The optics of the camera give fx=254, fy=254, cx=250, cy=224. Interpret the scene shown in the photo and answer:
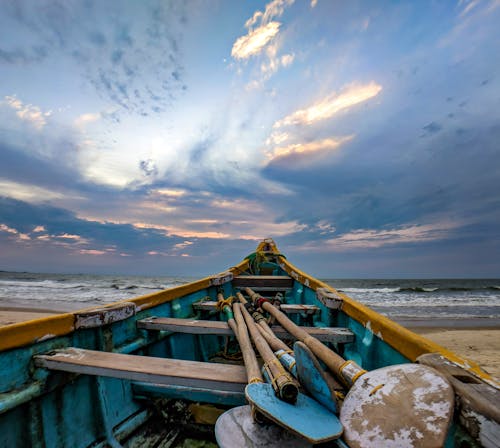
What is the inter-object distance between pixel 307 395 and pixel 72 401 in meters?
1.85

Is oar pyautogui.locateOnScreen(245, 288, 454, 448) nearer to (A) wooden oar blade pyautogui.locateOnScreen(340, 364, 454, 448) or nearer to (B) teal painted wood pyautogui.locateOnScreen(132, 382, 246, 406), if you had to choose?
(A) wooden oar blade pyautogui.locateOnScreen(340, 364, 454, 448)

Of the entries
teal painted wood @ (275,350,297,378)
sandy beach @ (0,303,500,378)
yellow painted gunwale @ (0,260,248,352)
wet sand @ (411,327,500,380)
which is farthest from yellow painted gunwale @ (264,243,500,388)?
wet sand @ (411,327,500,380)

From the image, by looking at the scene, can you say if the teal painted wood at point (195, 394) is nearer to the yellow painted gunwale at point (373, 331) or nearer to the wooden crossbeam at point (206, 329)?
the wooden crossbeam at point (206, 329)

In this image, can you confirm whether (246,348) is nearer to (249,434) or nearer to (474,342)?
(249,434)

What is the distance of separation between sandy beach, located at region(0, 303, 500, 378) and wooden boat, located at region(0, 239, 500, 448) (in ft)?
22.9

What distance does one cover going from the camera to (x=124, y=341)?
2561 millimetres

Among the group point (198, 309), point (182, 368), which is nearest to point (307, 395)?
point (182, 368)

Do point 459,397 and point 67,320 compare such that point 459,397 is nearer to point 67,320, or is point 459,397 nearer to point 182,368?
point 182,368

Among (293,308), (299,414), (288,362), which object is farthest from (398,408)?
(293,308)

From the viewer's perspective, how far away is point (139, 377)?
5.49 ft

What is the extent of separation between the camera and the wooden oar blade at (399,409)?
1.04 meters

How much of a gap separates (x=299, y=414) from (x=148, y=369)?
105 cm

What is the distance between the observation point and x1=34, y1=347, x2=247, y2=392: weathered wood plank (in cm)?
162

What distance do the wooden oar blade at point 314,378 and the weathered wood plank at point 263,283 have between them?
413 cm
